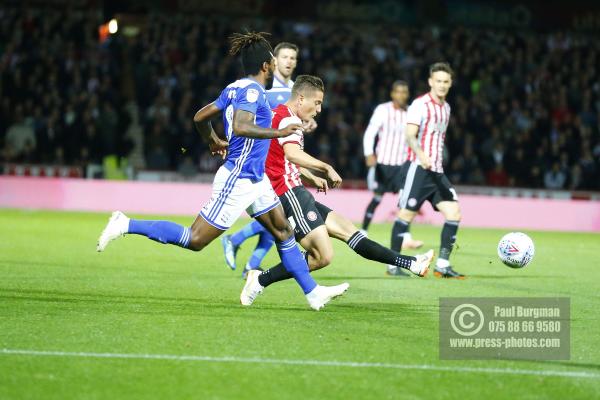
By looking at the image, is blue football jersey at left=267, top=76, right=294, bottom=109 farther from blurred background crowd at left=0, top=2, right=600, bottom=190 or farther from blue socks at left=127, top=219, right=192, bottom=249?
blurred background crowd at left=0, top=2, right=600, bottom=190

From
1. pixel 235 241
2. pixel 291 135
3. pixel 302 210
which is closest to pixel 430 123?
pixel 235 241

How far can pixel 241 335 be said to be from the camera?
700cm

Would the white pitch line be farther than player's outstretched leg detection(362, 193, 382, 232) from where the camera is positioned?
No

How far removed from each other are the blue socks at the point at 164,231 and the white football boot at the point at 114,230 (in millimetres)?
51

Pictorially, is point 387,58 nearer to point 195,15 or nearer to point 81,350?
point 195,15

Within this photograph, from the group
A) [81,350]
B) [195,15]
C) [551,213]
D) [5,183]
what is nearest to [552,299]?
[81,350]

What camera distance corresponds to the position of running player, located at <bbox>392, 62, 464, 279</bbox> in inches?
461

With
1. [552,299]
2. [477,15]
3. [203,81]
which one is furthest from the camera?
[477,15]

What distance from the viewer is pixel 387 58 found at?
90.4ft

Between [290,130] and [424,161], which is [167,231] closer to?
[290,130]

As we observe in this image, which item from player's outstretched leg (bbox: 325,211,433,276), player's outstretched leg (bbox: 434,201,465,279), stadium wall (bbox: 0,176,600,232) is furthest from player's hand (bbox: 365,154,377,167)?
player's outstretched leg (bbox: 325,211,433,276)

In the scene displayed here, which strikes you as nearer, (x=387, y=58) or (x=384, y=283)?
(x=384, y=283)

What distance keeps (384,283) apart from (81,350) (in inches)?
202

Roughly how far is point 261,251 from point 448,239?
2202mm
